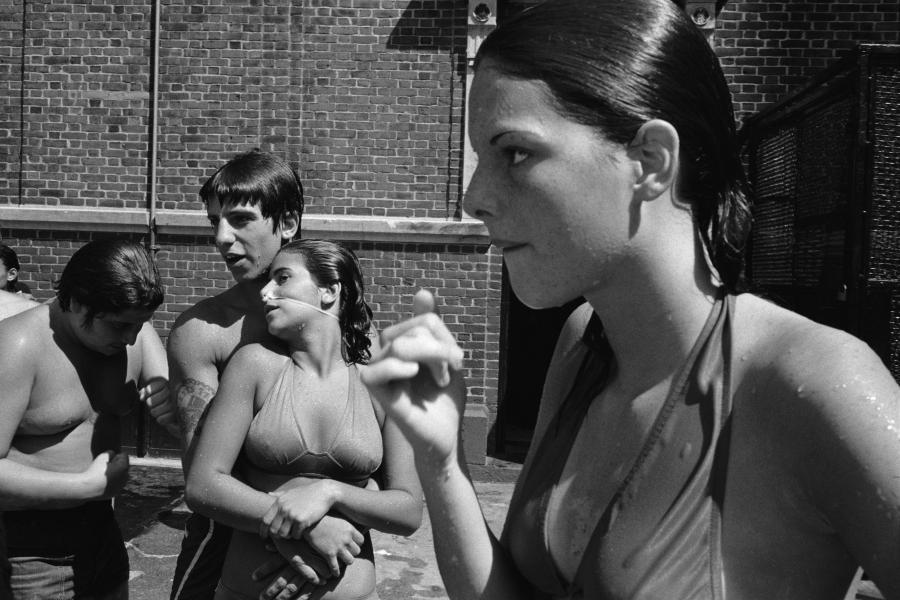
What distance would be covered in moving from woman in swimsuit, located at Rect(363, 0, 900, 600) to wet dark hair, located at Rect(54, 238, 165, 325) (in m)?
2.09

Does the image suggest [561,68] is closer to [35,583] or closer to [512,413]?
[35,583]

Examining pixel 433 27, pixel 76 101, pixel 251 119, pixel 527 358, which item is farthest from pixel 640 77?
pixel 527 358

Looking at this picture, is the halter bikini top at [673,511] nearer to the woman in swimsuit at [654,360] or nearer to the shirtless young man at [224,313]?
the woman in swimsuit at [654,360]

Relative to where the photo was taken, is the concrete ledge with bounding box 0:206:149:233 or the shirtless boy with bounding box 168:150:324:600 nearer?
the shirtless boy with bounding box 168:150:324:600

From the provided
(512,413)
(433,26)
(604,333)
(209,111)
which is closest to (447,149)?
(433,26)

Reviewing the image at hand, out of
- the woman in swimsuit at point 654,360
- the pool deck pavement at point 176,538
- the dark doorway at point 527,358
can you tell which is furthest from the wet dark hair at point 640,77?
the dark doorway at point 527,358

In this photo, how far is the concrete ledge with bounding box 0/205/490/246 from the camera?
Answer: 814 centimetres

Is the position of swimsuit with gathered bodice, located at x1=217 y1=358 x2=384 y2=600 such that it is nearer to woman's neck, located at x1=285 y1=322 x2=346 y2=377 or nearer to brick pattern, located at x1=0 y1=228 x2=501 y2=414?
woman's neck, located at x1=285 y1=322 x2=346 y2=377

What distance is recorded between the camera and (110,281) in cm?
301

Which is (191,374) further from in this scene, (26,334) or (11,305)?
(11,305)

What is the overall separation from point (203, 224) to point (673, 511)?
25.4 feet

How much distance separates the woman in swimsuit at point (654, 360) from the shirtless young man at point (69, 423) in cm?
214

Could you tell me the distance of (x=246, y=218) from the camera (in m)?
3.18

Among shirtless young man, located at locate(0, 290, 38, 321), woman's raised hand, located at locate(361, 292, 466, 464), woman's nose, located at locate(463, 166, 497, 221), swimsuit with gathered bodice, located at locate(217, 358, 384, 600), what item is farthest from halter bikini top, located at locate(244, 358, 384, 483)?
shirtless young man, located at locate(0, 290, 38, 321)
